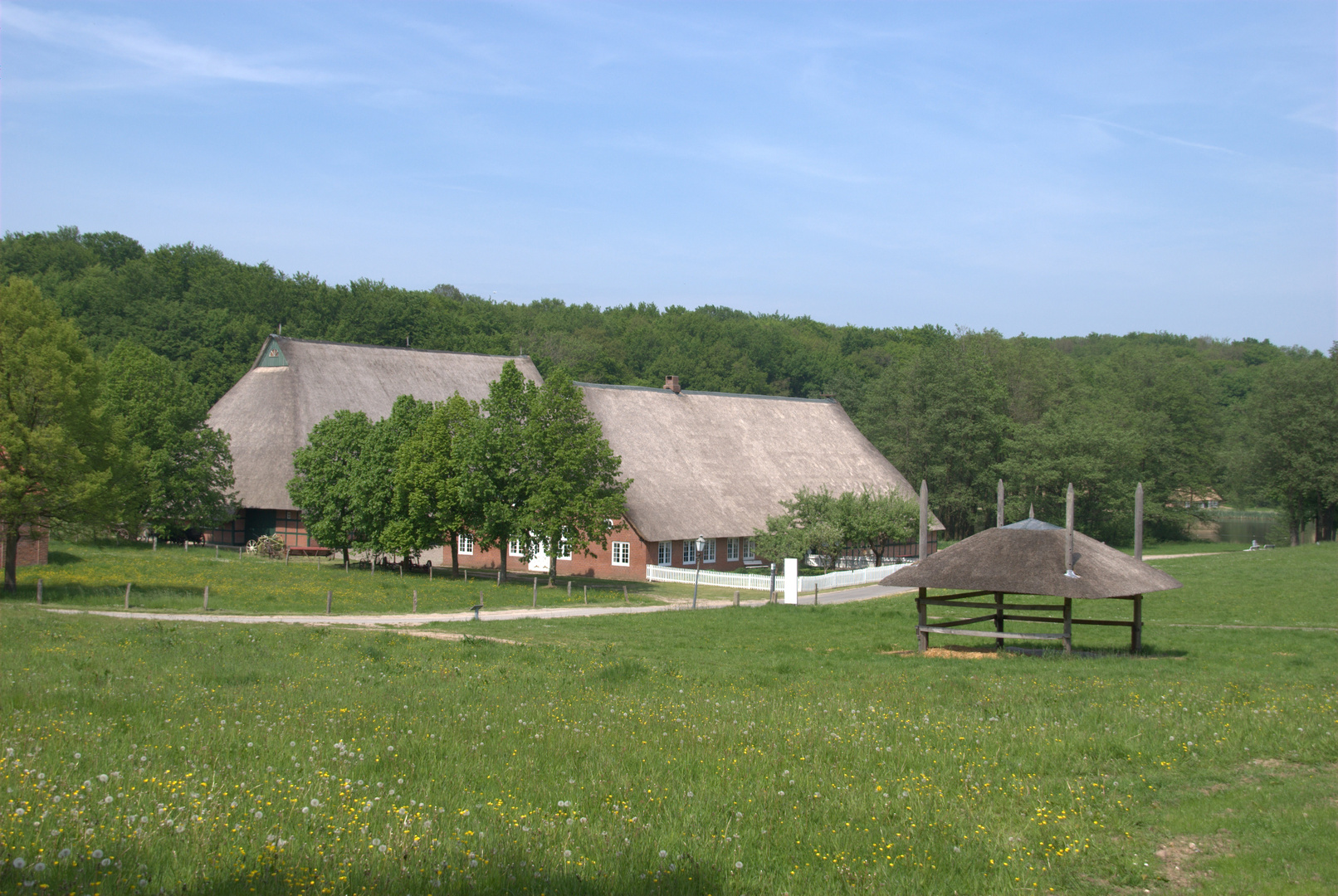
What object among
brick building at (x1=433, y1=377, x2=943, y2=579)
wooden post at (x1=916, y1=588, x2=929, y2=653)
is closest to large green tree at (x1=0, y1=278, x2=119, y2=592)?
brick building at (x1=433, y1=377, x2=943, y2=579)

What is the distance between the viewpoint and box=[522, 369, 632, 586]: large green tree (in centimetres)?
3534

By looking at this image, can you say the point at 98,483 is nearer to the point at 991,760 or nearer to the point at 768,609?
the point at 768,609

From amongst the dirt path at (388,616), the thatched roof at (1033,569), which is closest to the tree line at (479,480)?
the dirt path at (388,616)

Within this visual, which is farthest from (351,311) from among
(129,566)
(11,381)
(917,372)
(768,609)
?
(768,609)

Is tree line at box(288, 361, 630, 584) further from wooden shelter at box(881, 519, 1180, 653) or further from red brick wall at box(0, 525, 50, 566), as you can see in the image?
wooden shelter at box(881, 519, 1180, 653)

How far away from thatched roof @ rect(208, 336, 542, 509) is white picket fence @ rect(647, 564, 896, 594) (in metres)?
17.2

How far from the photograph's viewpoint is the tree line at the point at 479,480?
118 feet

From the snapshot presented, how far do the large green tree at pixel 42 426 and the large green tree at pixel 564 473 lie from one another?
1347cm

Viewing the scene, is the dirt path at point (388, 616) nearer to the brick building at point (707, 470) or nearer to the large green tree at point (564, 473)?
the large green tree at point (564, 473)

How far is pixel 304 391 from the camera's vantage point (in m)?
51.5

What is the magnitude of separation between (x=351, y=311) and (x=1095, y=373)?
73.1 m

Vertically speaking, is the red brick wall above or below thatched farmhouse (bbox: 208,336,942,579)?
below

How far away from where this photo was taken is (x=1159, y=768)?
927cm

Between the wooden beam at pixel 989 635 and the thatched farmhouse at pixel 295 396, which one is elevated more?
the thatched farmhouse at pixel 295 396
